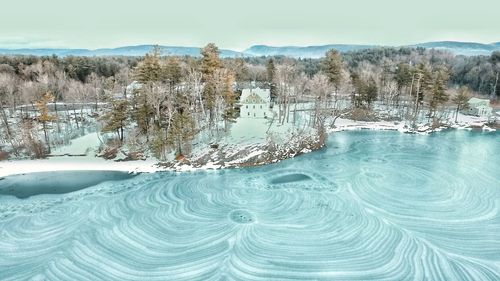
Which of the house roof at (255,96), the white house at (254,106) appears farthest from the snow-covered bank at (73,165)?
the house roof at (255,96)

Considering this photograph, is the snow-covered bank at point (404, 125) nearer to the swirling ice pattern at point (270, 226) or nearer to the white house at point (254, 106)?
the white house at point (254, 106)

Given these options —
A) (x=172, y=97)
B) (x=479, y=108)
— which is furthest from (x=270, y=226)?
(x=479, y=108)

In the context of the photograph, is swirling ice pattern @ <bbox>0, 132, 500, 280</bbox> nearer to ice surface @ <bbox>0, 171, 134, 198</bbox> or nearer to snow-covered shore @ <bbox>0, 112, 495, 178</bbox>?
ice surface @ <bbox>0, 171, 134, 198</bbox>

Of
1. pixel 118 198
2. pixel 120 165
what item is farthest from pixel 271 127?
pixel 118 198

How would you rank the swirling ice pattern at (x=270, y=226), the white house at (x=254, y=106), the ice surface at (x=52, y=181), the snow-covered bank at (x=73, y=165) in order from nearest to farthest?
the swirling ice pattern at (x=270, y=226) → the ice surface at (x=52, y=181) → the snow-covered bank at (x=73, y=165) → the white house at (x=254, y=106)

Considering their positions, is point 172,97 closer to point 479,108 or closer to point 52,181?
point 52,181

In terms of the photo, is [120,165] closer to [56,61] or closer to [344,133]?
[344,133]
